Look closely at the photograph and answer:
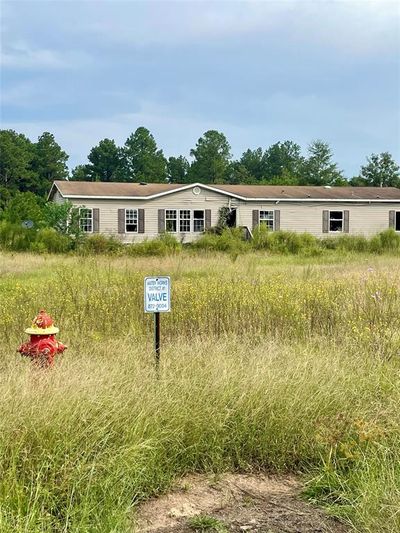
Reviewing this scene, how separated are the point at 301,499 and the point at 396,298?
13.3 ft

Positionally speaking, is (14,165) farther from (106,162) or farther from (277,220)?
(277,220)

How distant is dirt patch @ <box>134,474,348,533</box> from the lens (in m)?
2.64

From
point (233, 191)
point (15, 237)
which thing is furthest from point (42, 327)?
point (233, 191)

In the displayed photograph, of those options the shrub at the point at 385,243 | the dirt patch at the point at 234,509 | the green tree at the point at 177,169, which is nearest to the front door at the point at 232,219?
the shrub at the point at 385,243

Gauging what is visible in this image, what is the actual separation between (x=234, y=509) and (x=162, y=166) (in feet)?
228

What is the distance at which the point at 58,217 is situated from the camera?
2256cm

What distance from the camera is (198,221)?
1029 inches

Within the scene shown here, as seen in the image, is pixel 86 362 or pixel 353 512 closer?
pixel 353 512

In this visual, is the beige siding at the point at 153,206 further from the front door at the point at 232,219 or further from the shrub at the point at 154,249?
the shrub at the point at 154,249

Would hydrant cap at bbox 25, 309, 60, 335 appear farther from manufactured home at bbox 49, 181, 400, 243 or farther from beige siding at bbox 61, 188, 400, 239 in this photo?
beige siding at bbox 61, 188, 400, 239

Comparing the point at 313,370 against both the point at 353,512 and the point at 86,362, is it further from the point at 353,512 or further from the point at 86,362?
the point at 86,362

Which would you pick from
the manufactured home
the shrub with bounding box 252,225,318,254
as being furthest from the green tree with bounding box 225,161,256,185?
the shrub with bounding box 252,225,318,254

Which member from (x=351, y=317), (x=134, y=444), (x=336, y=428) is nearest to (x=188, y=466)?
(x=134, y=444)

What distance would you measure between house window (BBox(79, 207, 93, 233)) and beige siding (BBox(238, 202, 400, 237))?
6.52m
